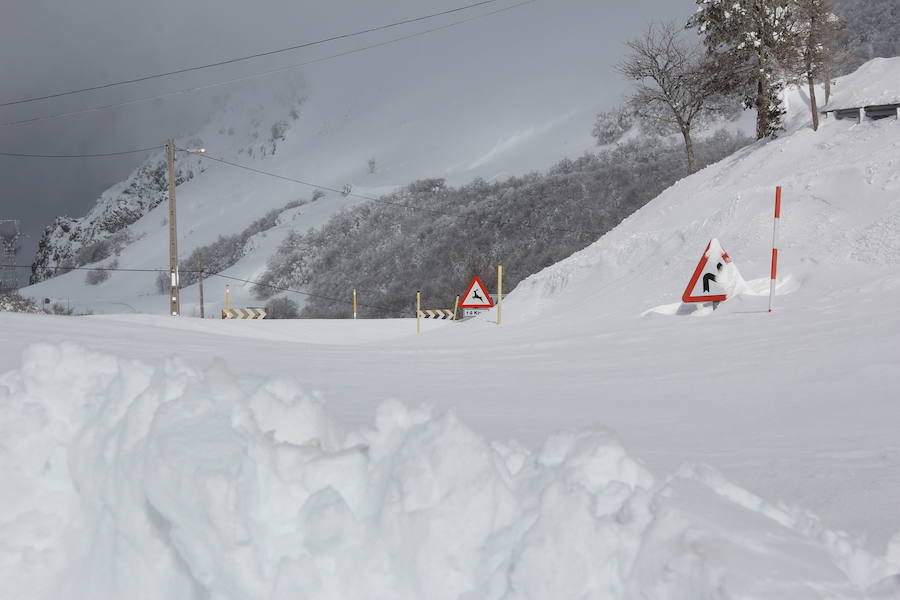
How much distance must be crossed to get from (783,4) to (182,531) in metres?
22.8

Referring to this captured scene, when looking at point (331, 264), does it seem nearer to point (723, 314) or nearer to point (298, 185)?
point (298, 185)

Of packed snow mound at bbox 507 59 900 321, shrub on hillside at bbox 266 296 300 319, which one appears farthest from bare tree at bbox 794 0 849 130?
shrub on hillside at bbox 266 296 300 319

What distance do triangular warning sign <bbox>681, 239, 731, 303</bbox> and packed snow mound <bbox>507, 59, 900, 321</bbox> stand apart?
23cm

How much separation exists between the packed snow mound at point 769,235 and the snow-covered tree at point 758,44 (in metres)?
4.02

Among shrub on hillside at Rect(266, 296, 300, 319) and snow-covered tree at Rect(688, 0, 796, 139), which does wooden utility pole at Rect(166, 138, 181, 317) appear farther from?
snow-covered tree at Rect(688, 0, 796, 139)

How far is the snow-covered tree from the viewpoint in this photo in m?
19.6

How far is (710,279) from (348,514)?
30.3 feet

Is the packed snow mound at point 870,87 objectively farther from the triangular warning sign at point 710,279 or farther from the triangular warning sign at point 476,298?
the triangular warning sign at point 476,298

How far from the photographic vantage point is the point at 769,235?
11586 mm

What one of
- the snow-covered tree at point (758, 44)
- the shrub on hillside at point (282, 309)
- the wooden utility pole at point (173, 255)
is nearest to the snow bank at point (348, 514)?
the wooden utility pole at point (173, 255)

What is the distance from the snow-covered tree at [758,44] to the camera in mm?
19594

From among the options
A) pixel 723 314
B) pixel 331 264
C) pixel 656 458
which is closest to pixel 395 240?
pixel 331 264

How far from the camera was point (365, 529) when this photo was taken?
1779mm

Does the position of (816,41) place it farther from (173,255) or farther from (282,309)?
(282,309)
